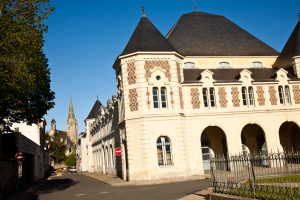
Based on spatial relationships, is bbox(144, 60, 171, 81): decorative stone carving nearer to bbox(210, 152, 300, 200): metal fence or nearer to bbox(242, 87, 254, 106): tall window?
bbox(242, 87, 254, 106): tall window

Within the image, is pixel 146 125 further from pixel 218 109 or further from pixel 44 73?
pixel 44 73

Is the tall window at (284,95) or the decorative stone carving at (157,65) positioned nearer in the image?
the decorative stone carving at (157,65)

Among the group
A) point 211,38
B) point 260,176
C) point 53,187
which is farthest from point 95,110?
point 260,176

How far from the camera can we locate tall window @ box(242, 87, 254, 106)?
3147 centimetres

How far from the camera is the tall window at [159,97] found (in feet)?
93.4

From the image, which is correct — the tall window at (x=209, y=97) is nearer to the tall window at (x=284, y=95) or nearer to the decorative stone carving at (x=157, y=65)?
the decorative stone carving at (x=157, y=65)

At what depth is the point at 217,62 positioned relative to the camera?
117 feet

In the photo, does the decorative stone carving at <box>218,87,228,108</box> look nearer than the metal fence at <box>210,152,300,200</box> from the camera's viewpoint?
No

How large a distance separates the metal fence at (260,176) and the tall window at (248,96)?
17.4 m

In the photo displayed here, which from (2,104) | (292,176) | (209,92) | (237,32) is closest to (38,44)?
(2,104)

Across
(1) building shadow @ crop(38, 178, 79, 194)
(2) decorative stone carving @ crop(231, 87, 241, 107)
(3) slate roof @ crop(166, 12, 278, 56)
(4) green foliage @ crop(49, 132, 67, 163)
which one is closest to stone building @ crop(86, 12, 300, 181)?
(2) decorative stone carving @ crop(231, 87, 241, 107)

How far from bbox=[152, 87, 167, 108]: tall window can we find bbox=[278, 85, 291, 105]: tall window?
11367 mm

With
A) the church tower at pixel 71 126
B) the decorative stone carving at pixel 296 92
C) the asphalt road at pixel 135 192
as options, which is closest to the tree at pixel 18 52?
the asphalt road at pixel 135 192

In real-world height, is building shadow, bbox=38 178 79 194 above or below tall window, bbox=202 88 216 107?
below
